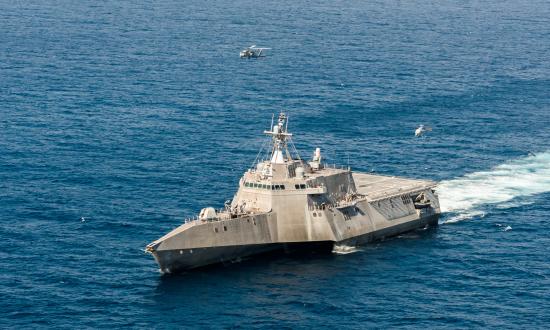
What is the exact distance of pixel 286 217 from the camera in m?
139

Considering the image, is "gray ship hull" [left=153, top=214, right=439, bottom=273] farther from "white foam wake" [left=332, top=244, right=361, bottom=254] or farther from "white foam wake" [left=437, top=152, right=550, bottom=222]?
"white foam wake" [left=437, top=152, right=550, bottom=222]

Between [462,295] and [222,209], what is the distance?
37167 mm

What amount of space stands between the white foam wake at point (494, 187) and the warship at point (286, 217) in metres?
11.1

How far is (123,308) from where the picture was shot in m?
118

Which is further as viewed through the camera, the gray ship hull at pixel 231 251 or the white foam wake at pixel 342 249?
the white foam wake at pixel 342 249

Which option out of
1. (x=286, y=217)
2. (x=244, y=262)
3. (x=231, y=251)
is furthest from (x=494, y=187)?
(x=231, y=251)

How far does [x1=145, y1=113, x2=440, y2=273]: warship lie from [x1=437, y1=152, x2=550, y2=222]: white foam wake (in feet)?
36.5

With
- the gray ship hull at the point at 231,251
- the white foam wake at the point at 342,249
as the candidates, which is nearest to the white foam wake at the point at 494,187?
the gray ship hull at the point at 231,251

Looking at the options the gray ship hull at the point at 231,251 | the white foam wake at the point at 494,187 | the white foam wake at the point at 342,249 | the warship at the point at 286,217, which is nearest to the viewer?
the gray ship hull at the point at 231,251

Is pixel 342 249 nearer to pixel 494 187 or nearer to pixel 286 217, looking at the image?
pixel 286 217

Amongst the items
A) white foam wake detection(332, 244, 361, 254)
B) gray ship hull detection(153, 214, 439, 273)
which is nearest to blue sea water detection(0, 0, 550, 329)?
white foam wake detection(332, 244, 361, 254)

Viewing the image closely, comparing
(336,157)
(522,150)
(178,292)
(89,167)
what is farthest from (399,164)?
(178,292)

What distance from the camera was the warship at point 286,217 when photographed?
132 metres

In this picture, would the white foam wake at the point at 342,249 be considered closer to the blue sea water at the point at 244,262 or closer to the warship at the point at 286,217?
the warship at the point at 286,217
